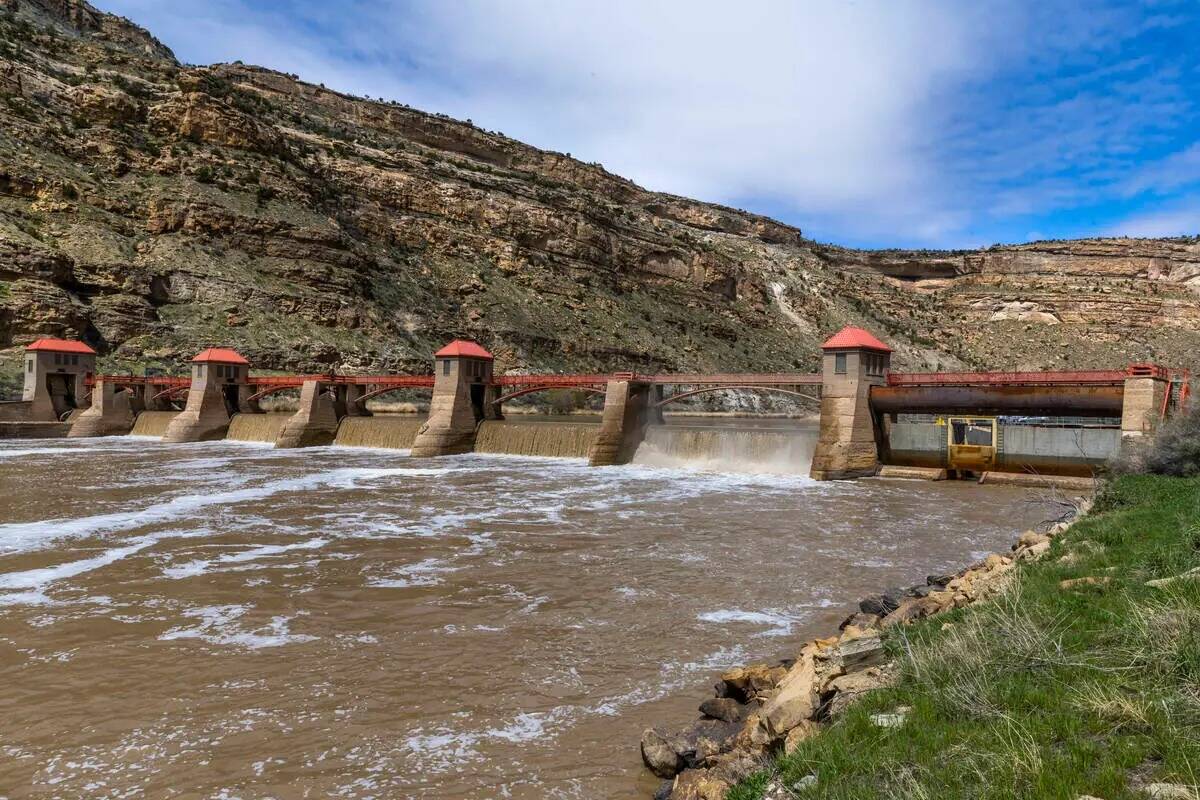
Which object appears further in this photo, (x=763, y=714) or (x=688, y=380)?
(x=688, y=380)

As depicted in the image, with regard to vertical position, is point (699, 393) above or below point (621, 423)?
above

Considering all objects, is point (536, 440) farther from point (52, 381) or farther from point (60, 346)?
point (52, 381)

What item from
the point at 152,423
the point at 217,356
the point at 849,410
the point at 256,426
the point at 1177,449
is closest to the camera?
the point at 1177,449

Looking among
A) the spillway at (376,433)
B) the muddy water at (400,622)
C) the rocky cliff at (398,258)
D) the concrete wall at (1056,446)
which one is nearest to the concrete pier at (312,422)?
the spillway at (376,433)

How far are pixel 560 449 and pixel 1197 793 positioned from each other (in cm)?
3284

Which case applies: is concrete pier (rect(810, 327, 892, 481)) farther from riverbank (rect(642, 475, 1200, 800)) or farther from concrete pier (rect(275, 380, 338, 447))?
concrete pier (rect(275, 380, 338, 447))

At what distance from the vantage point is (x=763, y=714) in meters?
5.96

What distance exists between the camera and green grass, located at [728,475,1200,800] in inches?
143

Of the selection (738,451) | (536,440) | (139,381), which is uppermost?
(139,381)

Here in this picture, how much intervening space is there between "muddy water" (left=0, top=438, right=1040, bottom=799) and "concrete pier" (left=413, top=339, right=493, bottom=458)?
43.3ft

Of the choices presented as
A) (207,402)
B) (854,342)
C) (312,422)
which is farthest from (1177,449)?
(207,402)

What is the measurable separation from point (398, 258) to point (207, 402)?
39045 mm

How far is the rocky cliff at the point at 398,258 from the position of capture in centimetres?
5678

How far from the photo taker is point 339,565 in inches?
553
